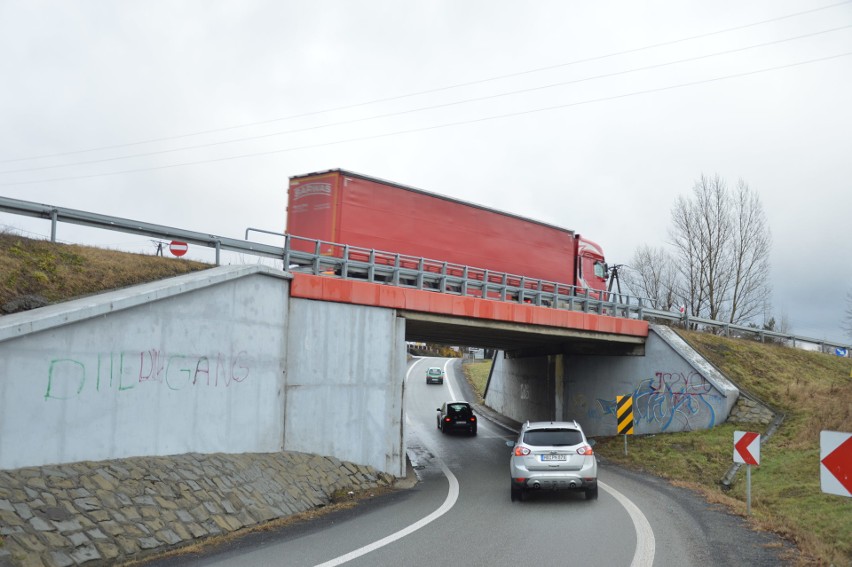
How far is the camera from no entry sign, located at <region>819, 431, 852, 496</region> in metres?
7.41

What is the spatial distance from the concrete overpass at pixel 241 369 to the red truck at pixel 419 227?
2.01 m

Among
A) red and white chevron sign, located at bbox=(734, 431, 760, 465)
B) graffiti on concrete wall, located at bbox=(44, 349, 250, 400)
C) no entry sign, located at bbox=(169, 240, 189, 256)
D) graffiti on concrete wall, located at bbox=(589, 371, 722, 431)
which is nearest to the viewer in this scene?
graffiti on concrete wall, located at bbox=(44, 349, 250, 400)

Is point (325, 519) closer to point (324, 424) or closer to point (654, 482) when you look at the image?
point (324, 424)

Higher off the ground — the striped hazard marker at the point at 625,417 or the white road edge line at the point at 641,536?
the striped hazard marker at the point at 625,417

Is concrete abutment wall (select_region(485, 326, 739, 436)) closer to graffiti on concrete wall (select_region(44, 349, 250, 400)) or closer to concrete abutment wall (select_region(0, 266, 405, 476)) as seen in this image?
concrete abutment wall (select_region(0, 266, 405, 476))

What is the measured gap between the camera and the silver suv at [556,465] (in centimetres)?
1275

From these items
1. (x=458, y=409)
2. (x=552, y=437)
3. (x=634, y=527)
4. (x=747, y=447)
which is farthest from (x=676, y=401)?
(x=634, y=527)

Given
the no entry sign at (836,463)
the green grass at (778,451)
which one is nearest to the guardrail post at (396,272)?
the green grass at (778,451)

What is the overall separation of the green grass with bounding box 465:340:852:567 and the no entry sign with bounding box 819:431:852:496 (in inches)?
42.1

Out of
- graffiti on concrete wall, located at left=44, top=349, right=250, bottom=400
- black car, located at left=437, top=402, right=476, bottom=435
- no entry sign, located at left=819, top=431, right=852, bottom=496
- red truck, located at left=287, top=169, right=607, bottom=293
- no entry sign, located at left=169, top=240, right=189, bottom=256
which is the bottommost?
black car, located at left=437, top=402, right=476, bottom=435

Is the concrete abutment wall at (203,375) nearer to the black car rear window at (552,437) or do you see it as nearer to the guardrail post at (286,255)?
the guardrail post at (286,255)

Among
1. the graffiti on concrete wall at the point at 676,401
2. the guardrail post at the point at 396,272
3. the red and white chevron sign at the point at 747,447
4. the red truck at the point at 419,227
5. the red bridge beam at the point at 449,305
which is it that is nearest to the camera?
the red and white chevron sign at the point at 747,447

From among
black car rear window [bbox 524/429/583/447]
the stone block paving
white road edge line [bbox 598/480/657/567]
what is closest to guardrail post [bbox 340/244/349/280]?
the stone block paving

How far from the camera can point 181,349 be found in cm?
1210
